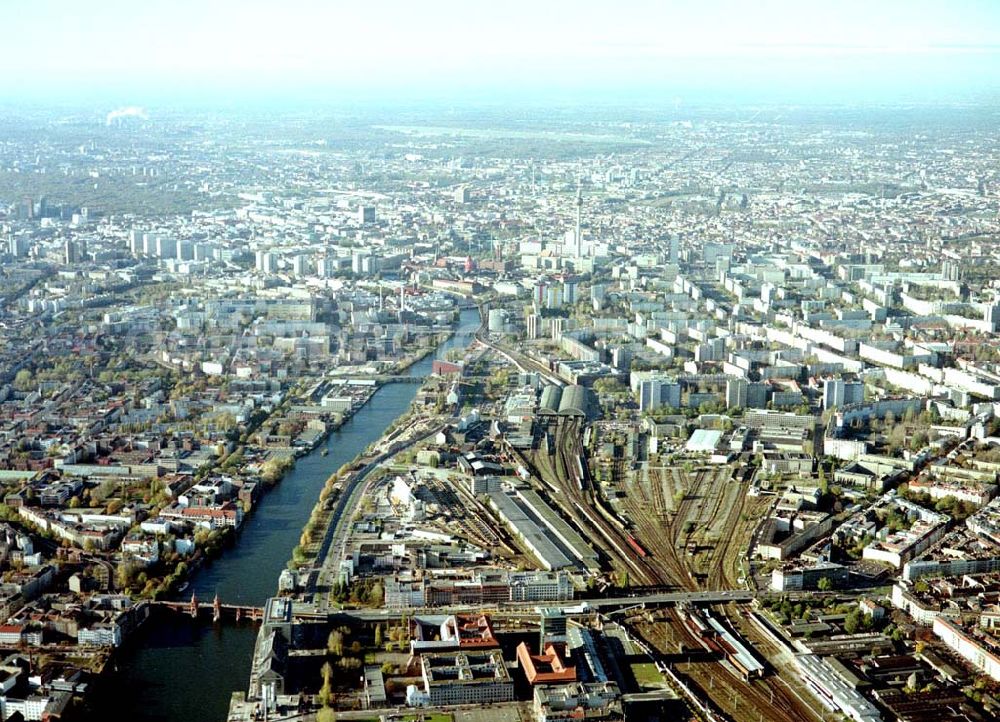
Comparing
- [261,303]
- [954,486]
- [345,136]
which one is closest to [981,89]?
[345,136]

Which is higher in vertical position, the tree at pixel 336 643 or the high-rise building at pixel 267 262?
the tree at pixel 336 643

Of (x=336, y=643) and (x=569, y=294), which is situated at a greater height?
(x=336, y=643)

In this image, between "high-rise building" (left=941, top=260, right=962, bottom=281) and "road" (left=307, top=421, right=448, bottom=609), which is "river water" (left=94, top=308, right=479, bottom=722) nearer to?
"road" (left=307, top=421, right=448, bottom=609)

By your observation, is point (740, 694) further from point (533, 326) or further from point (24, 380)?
point (533, 326)

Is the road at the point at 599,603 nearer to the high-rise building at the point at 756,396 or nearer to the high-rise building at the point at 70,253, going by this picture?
the high-rise building at the point at 756,396

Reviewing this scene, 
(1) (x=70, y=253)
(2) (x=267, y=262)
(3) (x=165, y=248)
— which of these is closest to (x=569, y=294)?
(2) (x=267, y=262)

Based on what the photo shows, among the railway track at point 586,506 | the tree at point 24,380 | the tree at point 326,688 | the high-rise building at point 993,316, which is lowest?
the tree at point 24,380

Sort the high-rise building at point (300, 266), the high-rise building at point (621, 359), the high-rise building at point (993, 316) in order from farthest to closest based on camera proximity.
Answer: the high-rise building at point (300, 266)
the high-rise building at point (993, 316)
the high-rise building at point (621, 359)

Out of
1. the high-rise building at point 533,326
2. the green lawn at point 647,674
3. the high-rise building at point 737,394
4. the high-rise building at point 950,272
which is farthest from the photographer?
the high-rise building at point 950,272

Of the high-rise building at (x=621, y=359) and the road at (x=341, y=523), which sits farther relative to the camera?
the high-rise building at (x=621, y=359)

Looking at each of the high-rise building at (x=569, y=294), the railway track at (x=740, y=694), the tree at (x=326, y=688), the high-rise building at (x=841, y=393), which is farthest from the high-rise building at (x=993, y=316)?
the tree at (x=326, y=688)
